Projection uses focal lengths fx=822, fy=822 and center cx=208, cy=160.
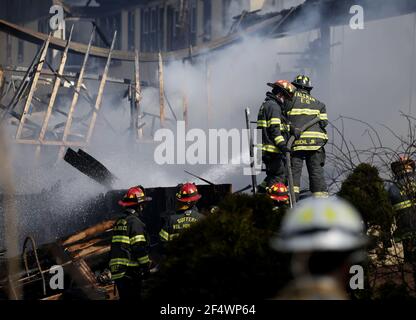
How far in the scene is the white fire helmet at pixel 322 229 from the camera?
2859 mm

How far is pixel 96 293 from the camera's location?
10.3m

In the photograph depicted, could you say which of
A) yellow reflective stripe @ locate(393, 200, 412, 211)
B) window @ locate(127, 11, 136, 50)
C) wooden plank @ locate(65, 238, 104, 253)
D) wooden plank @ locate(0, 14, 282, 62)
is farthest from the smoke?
yellow reflective stripe @ locate(393, 200, 412, 211)

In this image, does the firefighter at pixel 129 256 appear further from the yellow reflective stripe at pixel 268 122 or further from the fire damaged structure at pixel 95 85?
the yellow reflective stripe at pixel 268 122

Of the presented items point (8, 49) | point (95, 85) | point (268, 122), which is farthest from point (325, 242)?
point (8, 49)

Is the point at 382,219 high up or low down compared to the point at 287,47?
down

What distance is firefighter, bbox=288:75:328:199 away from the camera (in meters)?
10.4

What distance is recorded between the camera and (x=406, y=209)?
25.3 feet

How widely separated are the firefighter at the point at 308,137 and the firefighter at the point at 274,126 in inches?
4.6

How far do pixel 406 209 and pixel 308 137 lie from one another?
9.46ft

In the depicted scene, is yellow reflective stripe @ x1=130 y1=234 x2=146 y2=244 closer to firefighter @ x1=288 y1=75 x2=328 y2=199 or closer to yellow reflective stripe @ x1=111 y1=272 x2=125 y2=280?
yellow reflective stripe @ x1=111 y1=272 x2=125 y2=280

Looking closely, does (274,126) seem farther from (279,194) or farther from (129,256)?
(129,256)
